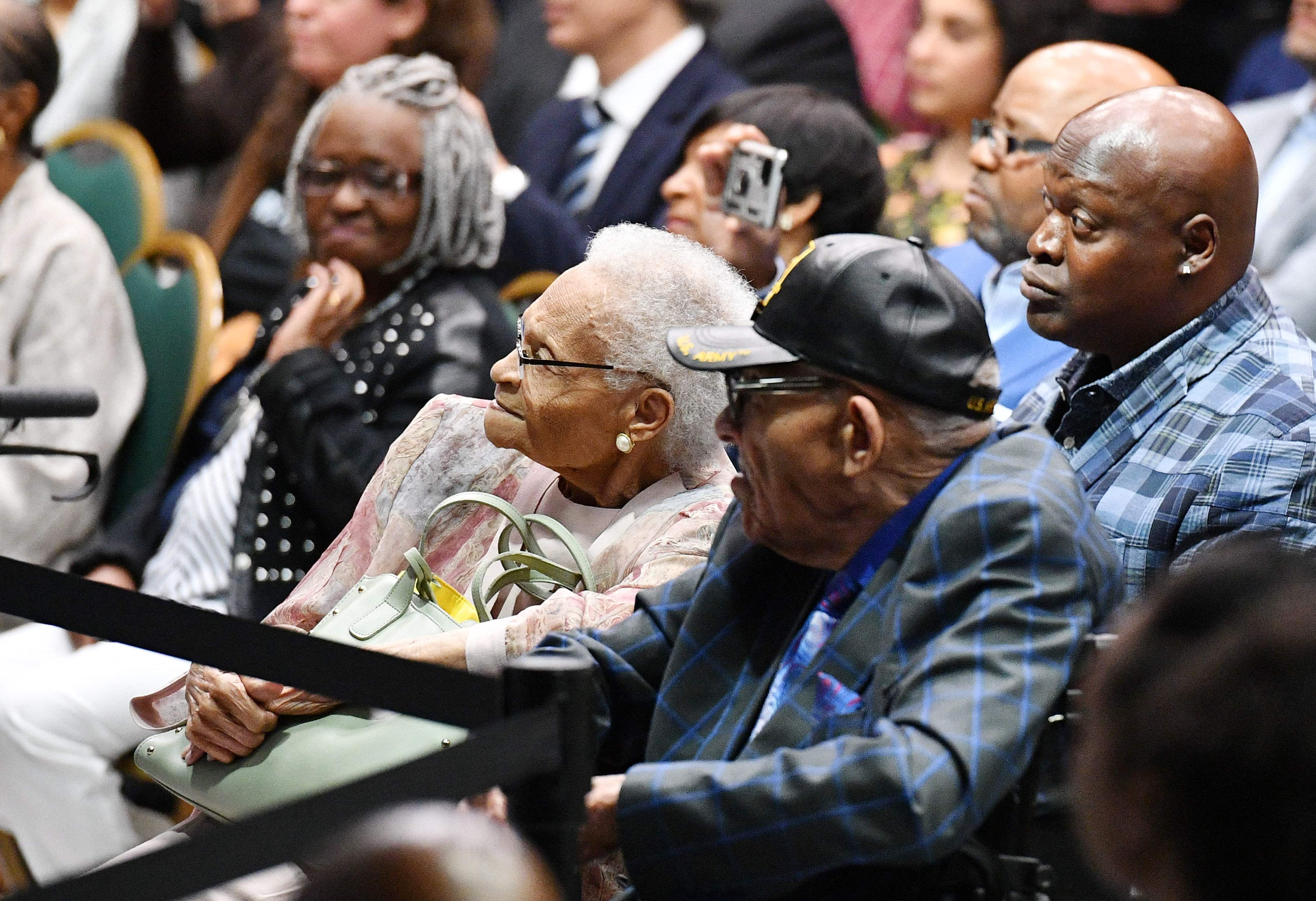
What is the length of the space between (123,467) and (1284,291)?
2.36 metres

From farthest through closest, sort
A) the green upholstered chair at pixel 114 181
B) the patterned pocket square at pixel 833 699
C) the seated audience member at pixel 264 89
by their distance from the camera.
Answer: the seated audience member at pixel 264 89, the green upholstered chair at pixel 114 181, the patterned pocket square at pixel 833 699

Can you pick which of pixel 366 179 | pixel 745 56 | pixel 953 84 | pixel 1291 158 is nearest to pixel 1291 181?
pixel 1291 158

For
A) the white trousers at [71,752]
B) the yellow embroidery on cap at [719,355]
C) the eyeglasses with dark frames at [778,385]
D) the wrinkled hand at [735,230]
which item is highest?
the yellow embroidery on cap at [719,355]

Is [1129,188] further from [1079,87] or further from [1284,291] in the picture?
[1284,291]

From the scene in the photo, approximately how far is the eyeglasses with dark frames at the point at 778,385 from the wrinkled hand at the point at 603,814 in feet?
1.29

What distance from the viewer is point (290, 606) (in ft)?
7.58

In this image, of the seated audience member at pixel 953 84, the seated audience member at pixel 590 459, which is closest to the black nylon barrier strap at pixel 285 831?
the seated audience member at pixel 590 459

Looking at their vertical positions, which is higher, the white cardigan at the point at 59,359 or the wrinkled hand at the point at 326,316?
the wrinkled hand at the point at 326,316

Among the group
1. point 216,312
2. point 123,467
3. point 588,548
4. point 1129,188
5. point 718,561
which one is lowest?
point 123,467

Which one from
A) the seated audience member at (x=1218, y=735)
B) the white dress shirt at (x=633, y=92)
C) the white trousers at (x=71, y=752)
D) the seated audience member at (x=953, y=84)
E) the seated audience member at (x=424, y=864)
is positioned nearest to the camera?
the seated audience member at (x=424, y=864)

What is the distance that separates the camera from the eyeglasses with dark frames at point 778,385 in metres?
1.66

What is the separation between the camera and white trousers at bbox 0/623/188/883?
2.87 meters

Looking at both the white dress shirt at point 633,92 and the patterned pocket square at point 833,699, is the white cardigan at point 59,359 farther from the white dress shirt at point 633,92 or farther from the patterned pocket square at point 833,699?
the patterned pocket square at point 833,699

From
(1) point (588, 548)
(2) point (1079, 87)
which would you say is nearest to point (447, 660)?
(1) point (588, 548)
